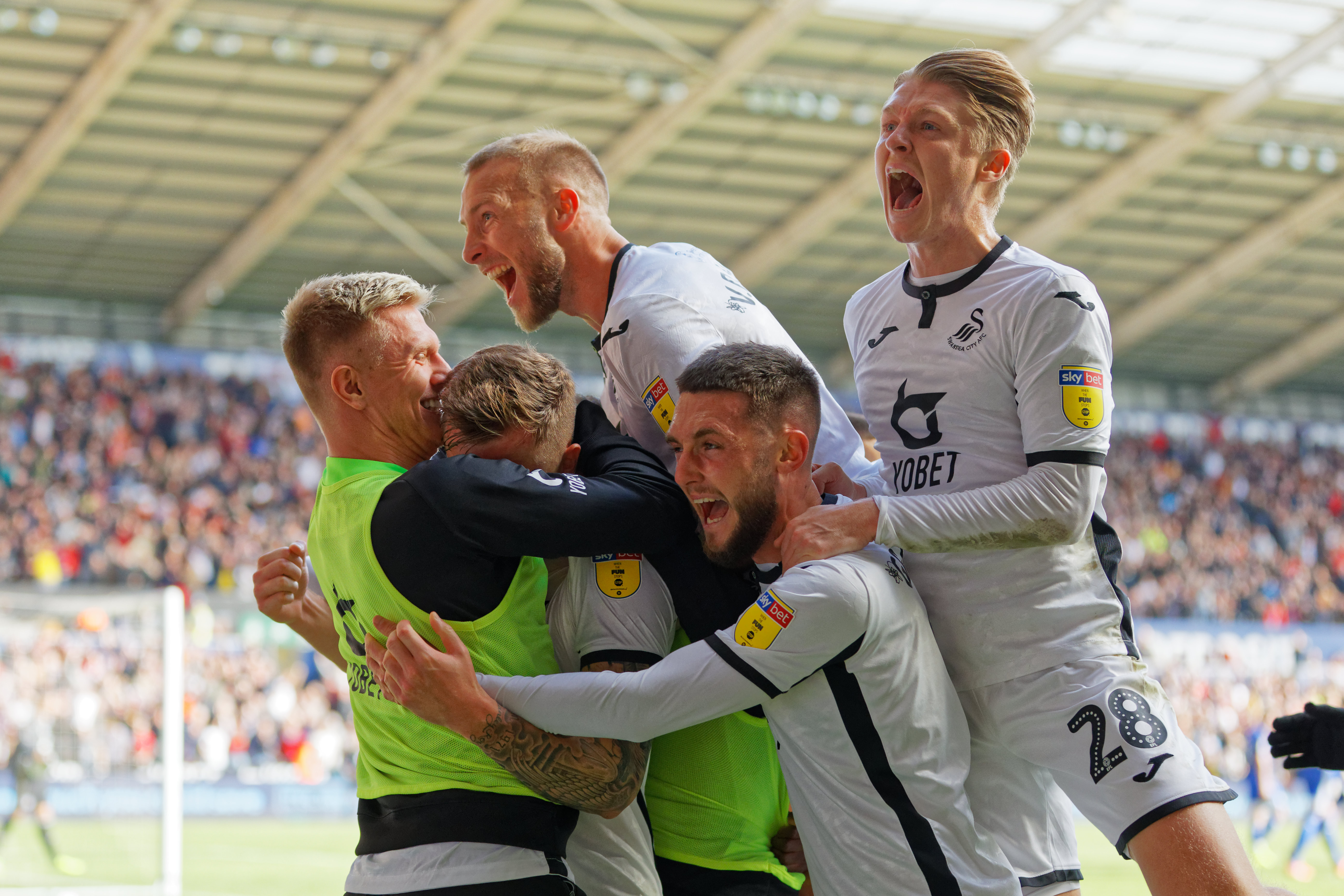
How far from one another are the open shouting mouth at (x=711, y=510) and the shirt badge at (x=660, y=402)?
0.39 m

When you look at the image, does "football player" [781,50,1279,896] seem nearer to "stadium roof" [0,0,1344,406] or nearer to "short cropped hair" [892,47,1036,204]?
"short cropped hair" [892,47,1036,204]

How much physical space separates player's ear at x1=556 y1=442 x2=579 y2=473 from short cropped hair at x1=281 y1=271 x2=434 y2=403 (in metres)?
0.54

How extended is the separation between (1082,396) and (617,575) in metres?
1.24

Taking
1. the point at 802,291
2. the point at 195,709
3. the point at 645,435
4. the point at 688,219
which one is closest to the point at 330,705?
the point at 195,709

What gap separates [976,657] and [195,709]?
19.3 m

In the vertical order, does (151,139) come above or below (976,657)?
above

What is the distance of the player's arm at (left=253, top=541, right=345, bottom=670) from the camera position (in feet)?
13.4

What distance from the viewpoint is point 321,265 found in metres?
30.5

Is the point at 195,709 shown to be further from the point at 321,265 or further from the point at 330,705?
the point at 321,265

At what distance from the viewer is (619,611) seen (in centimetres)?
344

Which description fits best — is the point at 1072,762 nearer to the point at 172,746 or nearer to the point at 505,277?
the point at 505,277

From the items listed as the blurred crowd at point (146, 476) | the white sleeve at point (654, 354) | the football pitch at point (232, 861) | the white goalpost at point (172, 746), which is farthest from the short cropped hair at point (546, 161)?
the blurred crowd at point (146, 476)

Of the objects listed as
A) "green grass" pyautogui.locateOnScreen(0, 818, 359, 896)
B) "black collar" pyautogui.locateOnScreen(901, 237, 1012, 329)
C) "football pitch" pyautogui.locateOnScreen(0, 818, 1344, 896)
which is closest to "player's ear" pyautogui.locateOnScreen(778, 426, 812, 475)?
"black collar" pyautogui.locateOnScreen(901, 237, 1012, 329)

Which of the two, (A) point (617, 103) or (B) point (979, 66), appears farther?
(A) point (617, 103)
